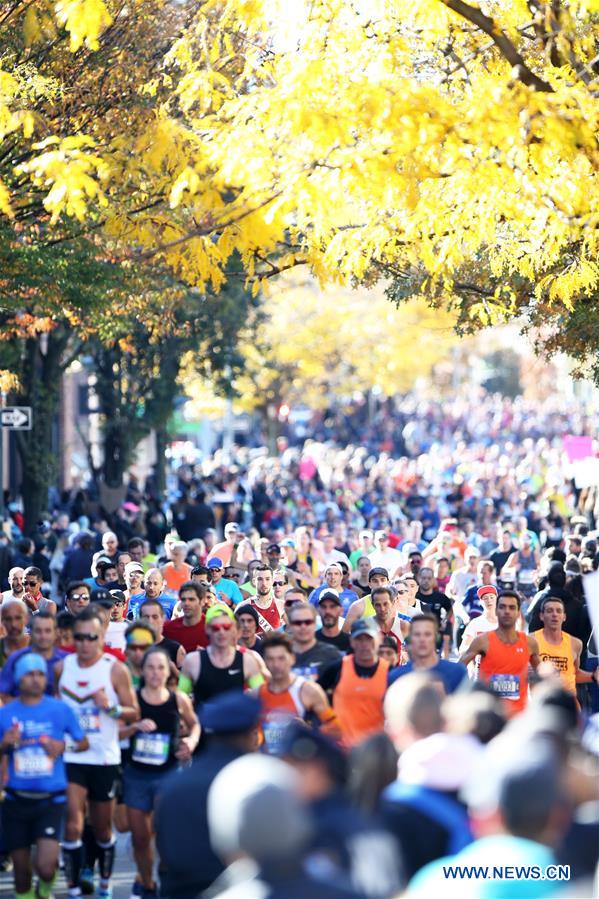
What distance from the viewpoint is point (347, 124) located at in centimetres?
1085

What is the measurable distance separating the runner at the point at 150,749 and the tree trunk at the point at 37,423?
17416 mm

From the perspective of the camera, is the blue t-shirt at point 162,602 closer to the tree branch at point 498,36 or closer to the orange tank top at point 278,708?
the orange tank top at point 278,708

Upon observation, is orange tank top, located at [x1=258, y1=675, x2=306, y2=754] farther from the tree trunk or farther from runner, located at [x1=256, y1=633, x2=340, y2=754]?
the tree trunk

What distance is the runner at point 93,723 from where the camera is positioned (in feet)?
32.7

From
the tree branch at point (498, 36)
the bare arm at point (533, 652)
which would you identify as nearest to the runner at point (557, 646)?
the bare arm at point (533, 652)

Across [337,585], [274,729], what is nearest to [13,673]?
[274,729]

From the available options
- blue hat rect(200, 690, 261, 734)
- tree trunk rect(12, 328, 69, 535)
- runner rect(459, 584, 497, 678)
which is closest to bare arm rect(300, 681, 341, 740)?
blue hat rect(200, 690, 261, 734)

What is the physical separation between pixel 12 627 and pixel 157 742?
69.5 inches

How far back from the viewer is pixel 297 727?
761 cm

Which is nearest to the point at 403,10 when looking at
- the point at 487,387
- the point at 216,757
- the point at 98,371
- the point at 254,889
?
the point at 216,757

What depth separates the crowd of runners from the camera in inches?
216

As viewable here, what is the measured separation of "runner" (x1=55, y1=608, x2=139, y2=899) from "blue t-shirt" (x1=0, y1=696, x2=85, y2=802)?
0.43m

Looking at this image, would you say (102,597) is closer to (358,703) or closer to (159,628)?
(159,628)

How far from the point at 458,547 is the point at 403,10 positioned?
10.9 m
